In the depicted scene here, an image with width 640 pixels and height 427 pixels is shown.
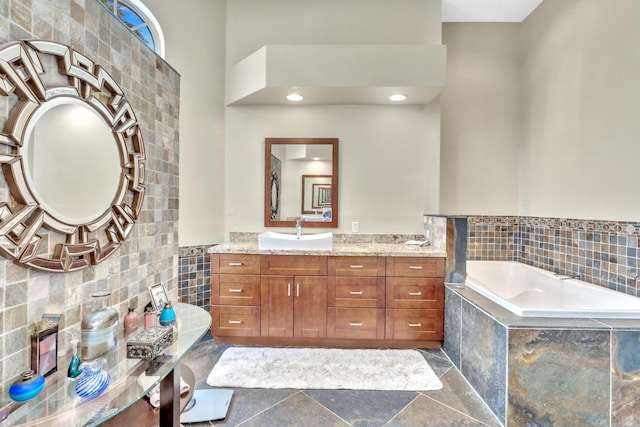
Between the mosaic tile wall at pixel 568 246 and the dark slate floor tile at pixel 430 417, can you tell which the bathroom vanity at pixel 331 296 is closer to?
the dark slate floor tile at pixel 430 417

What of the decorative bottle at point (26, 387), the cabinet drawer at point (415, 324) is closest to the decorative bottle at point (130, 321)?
the decorative bottle at point (26, 387)

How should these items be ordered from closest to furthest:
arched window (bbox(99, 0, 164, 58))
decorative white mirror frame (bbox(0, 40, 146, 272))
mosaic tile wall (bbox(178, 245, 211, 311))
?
1. decorative white mirror frame (bbox(0, 40, 146, 272))
2. arched window (bbox(99, 0, 164, 58))
3. mosaic tile wall (bbox(178, 245, 211, 311))

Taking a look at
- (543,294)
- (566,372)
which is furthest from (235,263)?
(543,294)

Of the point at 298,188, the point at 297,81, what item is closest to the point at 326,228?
the point at 298,188

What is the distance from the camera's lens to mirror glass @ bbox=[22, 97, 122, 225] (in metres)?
1.06

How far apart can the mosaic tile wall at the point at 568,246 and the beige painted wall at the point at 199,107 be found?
2974 millimetres

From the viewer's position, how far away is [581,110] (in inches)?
106

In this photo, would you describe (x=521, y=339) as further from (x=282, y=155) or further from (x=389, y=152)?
(x=282, y=155)

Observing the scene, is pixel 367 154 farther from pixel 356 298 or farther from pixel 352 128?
pixel 356 298

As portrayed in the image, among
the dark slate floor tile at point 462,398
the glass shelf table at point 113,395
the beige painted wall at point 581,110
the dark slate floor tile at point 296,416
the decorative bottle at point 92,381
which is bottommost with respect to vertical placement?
the dark slate floor tile at point 296,416

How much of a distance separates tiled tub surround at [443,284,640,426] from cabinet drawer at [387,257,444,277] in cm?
86

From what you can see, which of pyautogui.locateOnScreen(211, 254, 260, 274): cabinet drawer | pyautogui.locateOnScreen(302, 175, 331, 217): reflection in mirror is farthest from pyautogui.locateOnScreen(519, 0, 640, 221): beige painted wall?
pyautogui.locateOnScreen(211, 254, 260, 274): cabinet drawer

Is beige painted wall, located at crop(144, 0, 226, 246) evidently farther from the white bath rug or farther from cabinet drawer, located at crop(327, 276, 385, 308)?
cabinet drawer, located at crop(327, 276, 385, 308)

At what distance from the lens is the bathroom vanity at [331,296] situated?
2.75 metres
